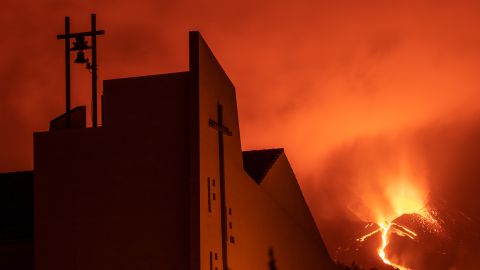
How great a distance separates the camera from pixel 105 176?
49.3 ft

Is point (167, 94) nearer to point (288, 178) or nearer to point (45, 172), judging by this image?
point (45, 172)

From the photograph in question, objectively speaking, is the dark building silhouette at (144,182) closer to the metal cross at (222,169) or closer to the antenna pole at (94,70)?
the metal cross at (222,169)

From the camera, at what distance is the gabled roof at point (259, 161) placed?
20737 mm

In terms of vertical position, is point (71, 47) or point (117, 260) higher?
point (71, 47)

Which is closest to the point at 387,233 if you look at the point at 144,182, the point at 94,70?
the point at 94,70

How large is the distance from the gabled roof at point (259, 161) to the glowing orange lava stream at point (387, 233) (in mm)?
7437

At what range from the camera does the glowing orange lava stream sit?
93.3ft

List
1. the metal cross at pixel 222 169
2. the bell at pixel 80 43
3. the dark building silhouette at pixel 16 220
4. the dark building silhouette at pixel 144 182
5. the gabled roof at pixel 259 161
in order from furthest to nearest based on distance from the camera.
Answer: the gabled roof at pixel 259 161 < the bell at pixel 80 43 < the dark building silhouette at pixel 16 220 < the metal cross at pixel 222 169 < the dark building silhouette at pixel 144 182

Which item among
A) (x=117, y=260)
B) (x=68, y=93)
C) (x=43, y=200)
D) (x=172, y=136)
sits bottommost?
(x=117, y=260)

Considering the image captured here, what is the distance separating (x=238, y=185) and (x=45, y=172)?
3560 mm

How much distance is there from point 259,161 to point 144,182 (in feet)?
24.3

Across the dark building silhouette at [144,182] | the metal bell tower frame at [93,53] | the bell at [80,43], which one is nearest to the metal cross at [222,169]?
the dark building silhouette at [144,182]

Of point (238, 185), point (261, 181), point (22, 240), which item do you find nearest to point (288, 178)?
point (261, 181)

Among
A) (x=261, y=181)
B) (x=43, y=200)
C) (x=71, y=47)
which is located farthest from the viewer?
(x=261, y=181)
